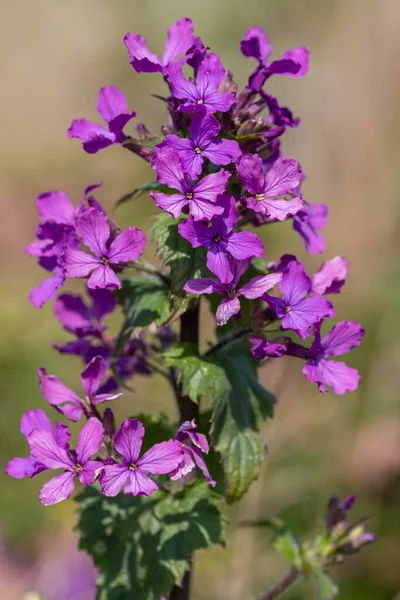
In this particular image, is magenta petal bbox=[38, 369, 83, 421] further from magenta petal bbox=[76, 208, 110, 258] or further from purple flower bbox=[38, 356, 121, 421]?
magenta petal bbox=[76, 208, 110, 258]

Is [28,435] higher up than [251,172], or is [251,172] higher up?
[251,172]

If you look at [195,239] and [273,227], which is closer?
[195,239]

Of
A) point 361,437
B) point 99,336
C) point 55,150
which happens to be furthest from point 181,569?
point 55,150

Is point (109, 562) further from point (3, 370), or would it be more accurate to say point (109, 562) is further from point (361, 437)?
point (3, 370)

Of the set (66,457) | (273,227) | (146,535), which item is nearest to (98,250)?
(66,457)

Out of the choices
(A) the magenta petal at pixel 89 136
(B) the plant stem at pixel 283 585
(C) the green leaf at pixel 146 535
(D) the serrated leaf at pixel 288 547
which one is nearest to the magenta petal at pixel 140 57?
(A) the magenta petal at pixel 89 136

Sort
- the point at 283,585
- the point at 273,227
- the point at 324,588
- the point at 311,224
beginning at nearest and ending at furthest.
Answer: the point at 311,224 < the point at 324,588 < the point at 283,585 < the point at 273,227

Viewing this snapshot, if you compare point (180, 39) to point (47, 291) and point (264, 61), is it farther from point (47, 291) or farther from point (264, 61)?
point (47, 291)
